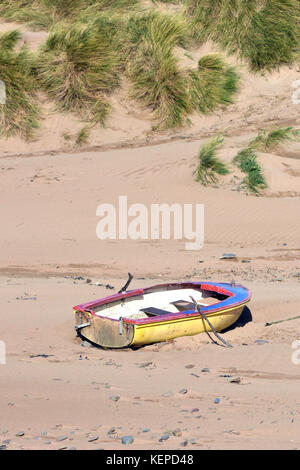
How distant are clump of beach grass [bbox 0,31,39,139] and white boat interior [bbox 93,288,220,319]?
7.91 meters

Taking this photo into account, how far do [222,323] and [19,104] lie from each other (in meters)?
9.39

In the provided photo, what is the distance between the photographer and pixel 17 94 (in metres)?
15.9

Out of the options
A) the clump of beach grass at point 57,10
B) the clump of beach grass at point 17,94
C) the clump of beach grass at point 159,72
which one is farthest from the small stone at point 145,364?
the clump of beach grass at point 57,10

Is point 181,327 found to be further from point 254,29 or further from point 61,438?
point 254,29

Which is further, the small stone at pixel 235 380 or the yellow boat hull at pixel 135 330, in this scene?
the yellow boat hull at pixel 135 330

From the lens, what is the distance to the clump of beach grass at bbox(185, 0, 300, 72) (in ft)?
56.1

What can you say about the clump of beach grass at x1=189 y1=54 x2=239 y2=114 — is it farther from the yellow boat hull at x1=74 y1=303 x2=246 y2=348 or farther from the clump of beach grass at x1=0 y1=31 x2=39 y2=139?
the yellow boat hull at x1=74 y1=303 x2=246 y2=348

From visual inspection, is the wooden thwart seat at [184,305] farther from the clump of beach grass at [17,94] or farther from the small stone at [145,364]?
the clump of beach grass at [17,94]

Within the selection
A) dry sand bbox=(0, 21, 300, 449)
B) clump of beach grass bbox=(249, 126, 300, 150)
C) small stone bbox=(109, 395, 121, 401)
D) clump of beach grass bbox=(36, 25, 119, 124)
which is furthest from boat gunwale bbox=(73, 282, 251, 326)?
clump of beach grass bbox=(36, 25, 119, 124)

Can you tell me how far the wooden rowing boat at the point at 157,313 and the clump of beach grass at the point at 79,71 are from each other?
814 centimetres

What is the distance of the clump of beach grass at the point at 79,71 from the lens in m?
16.2

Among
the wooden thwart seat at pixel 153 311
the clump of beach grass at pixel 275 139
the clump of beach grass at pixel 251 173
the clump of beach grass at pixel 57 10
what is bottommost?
the wooden thwart seat at pixel 153 311

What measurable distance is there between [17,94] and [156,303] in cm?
869

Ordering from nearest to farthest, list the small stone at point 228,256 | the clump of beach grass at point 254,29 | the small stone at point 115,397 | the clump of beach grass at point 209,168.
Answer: the small stone at point 115,397 < the small stone at point 228,256 < the clump of beach grass at point 209,168 < the clump of beach grass at point 254,29
